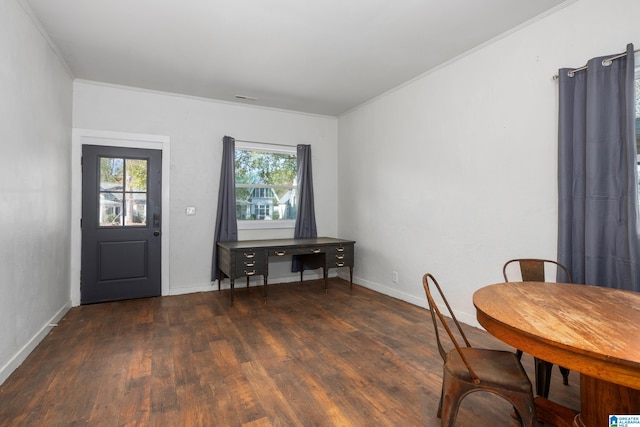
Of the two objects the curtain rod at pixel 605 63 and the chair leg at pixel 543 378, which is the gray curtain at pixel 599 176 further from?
the chair leg at pixel 543 378

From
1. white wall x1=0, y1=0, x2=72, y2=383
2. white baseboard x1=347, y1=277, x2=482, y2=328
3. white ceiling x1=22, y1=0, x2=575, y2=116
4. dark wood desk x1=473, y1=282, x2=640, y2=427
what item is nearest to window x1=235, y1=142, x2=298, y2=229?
white ceiling x1=22, y1=0, x2=575, y2=116

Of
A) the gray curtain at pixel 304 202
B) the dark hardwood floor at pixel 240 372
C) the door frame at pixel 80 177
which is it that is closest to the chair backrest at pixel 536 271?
the dark hardwood floor at pixel 240 372

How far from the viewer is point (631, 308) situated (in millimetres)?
1457

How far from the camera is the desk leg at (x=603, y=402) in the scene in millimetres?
1327

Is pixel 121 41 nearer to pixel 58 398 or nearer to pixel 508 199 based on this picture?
pixel 58 398

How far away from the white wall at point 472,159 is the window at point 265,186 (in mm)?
1159

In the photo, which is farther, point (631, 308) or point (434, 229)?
point (434, 229)

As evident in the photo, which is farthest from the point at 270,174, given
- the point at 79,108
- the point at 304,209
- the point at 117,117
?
the point at 79,108

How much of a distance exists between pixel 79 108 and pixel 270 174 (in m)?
2.49

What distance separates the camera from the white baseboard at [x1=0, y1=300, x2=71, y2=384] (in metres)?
2.19

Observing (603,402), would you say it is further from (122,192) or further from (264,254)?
(122,192)

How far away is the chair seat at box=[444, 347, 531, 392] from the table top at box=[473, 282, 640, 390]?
23cm

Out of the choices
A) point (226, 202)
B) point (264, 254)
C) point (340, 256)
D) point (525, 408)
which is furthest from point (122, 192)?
point (525, 408)

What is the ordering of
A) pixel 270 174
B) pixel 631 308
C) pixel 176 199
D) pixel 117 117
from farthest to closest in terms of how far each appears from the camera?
pixel 270 174, pixel 176 199, pixel 117 117, pixel 631 308
